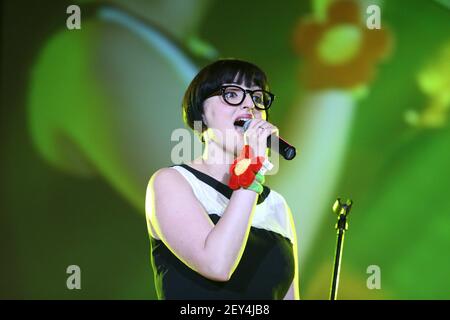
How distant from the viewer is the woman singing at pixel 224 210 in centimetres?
117

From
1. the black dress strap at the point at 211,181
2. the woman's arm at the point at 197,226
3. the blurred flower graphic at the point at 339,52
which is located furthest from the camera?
the blurred flower graphic at the point at 339,52

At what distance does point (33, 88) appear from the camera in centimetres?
227

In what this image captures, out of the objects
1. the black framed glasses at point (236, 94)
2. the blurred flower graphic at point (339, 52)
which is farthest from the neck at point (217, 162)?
the blurred flower graphic at point (339, 52)

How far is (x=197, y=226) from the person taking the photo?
3.88 ft

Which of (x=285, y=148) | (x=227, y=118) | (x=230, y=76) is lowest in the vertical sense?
(x=285, y=148)

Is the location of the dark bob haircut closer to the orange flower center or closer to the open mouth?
the open mouth

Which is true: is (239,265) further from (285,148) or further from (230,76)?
(230,76)

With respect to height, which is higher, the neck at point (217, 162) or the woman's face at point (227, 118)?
the woman's face at point (227, 118)

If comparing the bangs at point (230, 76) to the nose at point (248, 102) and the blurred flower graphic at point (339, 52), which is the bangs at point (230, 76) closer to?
the nose at point (248, 102)

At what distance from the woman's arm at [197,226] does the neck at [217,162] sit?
0.13 meters

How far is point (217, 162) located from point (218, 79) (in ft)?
0.62

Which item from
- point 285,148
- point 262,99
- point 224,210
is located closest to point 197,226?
point 224,210
